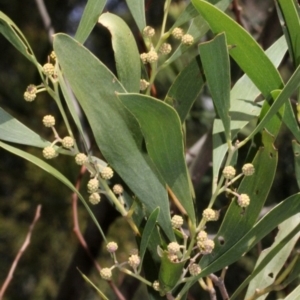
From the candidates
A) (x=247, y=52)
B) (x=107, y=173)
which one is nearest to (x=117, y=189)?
(x=107, y=173)

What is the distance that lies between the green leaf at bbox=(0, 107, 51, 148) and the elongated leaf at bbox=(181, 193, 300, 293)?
0.15 metres

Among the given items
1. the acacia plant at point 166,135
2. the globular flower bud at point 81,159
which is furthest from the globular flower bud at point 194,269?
the globular flower bud at point 81,159

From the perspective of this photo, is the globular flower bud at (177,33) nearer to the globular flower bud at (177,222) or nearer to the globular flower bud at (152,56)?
the globular flower bud at (152,56)

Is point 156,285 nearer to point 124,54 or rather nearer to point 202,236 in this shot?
point 202,236

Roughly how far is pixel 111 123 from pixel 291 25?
143 mm

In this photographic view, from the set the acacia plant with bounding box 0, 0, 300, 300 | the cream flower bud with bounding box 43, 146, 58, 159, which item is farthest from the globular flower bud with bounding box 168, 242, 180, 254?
the cream flower bud with bounding box 43, 146, 58, 159

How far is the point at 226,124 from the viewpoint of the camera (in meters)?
0.41

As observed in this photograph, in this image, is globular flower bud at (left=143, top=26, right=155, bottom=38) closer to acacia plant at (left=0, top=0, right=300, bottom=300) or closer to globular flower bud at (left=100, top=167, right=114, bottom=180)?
acacia plant at (left=0, top=0, right=300, bottom=300)

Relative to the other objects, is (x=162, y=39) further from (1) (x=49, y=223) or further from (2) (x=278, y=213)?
(1) (x=49, y=223)

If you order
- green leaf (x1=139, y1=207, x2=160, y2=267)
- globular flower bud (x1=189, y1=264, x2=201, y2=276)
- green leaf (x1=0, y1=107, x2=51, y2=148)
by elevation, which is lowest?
globular flower bud (x1=189, y1=264, x2=201, y2=276)

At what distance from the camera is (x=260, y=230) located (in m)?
0.40

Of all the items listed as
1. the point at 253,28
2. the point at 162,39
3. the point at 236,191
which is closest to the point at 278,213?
the point at 236,191

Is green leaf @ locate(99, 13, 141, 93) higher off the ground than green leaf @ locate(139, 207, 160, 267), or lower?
higher

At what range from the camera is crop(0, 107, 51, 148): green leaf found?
0.41 meters
